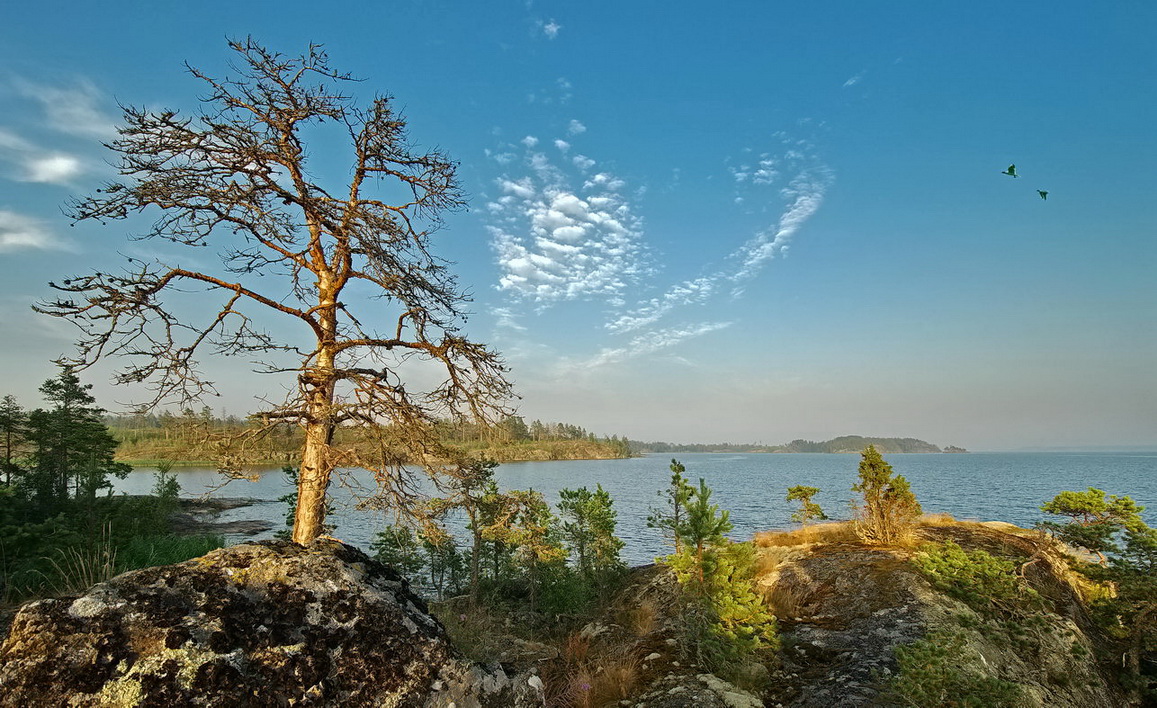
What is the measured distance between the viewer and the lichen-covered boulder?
8.92 feet

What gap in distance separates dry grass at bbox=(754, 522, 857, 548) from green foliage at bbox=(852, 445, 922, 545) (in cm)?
111

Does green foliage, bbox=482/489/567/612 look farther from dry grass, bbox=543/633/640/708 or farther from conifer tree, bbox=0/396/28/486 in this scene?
conifer tree, bbox=0/396/28/486

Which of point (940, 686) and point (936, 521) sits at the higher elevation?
point (940, 686)

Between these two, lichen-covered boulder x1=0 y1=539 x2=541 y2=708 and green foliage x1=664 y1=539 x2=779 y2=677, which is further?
green foliage x1=664 y1=539 x2=779 y2=677

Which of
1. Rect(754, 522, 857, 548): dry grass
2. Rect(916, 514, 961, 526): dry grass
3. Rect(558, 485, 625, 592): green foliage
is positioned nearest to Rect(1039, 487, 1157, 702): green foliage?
Rect(754, 522, 857, 548): dry grass

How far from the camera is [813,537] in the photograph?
1705 cm

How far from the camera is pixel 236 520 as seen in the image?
42.0 meters

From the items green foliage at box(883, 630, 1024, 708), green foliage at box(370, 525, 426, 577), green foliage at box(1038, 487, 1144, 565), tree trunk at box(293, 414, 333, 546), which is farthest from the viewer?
green foliage at box(370, 525, 426, 577)

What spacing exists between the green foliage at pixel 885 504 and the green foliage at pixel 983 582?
6113 millimetres

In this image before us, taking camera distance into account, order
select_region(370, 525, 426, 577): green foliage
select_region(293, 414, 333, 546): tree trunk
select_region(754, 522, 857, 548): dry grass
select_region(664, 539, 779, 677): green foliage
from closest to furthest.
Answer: select_region(293, 414, 333, 546): tree trunk < select_region(664, 539, 779, 677): green foliage < select_region(754, 522, 857, 548): dry grass < select_region(370, 525, 426, 577): green foliage

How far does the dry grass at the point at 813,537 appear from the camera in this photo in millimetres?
15961

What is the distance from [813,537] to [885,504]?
3437mm

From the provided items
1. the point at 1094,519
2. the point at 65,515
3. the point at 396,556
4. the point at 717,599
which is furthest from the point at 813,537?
the point at 65,515

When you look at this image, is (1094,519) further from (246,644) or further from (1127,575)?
(246,644)
